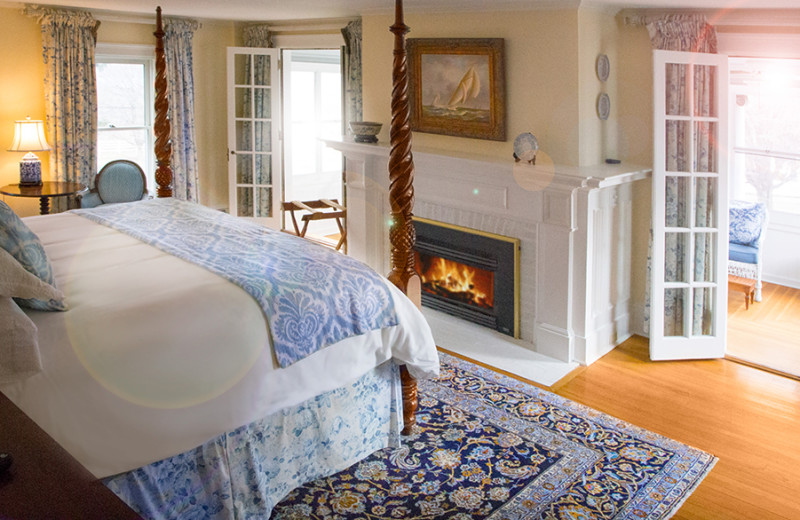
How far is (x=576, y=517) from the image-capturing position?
3.20 meters

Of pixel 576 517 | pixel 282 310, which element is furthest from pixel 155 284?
pixel 576 517

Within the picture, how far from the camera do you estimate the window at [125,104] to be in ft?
23.0

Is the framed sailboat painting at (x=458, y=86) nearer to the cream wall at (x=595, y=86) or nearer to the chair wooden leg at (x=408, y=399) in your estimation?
the cream wall at (x=595, y=86)

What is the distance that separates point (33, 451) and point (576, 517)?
7.38ft

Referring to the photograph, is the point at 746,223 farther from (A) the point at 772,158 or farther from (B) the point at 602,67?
(B) the point at 602,67

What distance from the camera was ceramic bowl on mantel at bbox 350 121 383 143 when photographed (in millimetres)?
5934

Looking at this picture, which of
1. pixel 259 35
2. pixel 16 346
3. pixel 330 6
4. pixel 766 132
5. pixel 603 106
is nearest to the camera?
pixel 16 346

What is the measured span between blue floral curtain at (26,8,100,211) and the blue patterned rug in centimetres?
419

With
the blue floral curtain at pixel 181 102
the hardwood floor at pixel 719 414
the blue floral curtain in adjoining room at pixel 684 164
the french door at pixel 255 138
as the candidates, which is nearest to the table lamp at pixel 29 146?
the blue floral curtain at pixel 181 102

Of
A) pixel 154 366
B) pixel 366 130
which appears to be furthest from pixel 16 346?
pixel 366 130

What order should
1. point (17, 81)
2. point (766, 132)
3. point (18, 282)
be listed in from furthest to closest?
point (766, 132) → point (17, 81) → point (18, 282)

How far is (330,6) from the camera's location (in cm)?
570

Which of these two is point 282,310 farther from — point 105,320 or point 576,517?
point 576,517

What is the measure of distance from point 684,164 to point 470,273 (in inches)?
64.7
